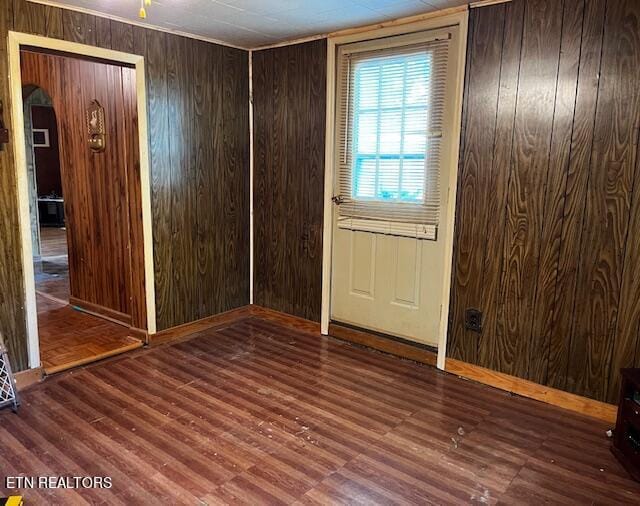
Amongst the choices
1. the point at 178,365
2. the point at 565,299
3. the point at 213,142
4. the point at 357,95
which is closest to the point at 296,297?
the point at 178,365

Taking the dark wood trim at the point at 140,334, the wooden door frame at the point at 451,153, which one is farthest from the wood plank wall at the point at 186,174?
the wooden door frame at the point at 451,153

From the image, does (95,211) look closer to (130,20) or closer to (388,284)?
(130,20)

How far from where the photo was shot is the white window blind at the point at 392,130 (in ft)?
10.3

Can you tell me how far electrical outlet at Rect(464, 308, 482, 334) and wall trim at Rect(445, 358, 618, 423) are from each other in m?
0.24

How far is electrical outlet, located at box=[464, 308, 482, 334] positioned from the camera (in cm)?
307

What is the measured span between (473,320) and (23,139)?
2.97 meters

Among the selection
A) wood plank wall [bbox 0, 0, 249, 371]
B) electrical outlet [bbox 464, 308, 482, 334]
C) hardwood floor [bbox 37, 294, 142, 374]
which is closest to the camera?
wood plank wall [bbox 0, 0, 249, 371]

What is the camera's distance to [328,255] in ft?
12.5

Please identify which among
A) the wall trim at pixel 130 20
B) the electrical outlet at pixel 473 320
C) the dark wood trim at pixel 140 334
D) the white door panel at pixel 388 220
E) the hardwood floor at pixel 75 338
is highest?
the wall trim at pixel 130 20

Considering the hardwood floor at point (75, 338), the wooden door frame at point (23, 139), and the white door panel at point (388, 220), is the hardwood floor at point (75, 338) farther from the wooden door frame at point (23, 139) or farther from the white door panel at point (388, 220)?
the white door panel at point (388, 220)

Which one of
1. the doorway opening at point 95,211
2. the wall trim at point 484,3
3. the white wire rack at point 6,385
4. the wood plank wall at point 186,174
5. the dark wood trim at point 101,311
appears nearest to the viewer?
the white wire rack at point 6,385

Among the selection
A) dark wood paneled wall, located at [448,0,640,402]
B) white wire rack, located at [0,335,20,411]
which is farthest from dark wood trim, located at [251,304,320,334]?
white wire rack, located at [0,335,20,411]

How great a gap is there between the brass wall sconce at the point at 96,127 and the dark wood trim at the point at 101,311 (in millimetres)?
1345

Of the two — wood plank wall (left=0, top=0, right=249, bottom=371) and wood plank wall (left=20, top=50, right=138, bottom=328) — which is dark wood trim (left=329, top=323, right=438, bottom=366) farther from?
wood plank wall (left=20, top=50, right=138, bottom=328)
